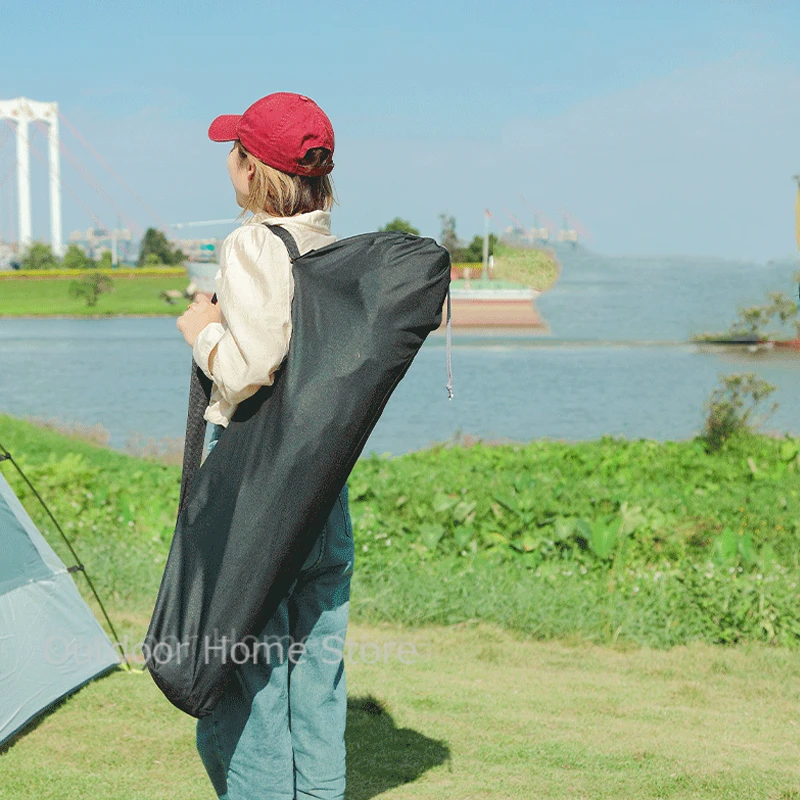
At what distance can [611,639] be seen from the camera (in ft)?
12.9

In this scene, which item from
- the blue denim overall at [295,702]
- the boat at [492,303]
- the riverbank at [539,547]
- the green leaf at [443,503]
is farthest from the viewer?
the boat at [492,303]

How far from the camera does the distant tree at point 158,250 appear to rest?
50.4 feet

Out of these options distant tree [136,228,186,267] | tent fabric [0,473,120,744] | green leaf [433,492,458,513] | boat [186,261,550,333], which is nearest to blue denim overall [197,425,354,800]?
tent fabric [0,473,120,744]

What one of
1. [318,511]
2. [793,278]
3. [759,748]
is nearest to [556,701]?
[759,748]

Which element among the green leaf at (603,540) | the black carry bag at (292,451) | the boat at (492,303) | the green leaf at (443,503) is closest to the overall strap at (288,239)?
the black carry bag at (292,451)

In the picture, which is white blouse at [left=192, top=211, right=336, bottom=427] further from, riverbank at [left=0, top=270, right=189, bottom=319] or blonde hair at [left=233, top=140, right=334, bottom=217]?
riverbank at [left=0, top=270, right=189, bottom=319]

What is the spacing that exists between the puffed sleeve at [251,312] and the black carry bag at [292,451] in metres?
0.04

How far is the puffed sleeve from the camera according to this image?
5.33 feet

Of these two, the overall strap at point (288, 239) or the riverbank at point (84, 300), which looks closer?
the overall strap at point (288, 239)

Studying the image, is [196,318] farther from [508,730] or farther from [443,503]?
[443,503]

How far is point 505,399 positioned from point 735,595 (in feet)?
28.2

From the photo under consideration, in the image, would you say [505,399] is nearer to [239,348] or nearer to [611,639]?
[611,639]

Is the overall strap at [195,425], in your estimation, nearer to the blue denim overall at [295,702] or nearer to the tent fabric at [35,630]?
the blue denim overall at [295,702]

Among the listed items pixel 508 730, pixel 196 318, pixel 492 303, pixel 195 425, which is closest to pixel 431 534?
pixel 508 730
